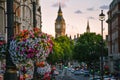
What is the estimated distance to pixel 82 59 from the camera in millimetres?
158625

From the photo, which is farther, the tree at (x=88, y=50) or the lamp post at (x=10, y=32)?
the tree at (x=88, y=50)

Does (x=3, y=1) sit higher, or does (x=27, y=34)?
(x=3, y=1)

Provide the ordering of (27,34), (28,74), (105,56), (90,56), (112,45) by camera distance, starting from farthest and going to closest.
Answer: (105,56) → (90,56) → (112,45) → (28,74) → (27,34)

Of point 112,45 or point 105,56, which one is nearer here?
point 112,45

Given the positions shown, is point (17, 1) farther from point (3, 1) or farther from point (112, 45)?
point (112, 45)

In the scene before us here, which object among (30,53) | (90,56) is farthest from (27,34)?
(90,56)

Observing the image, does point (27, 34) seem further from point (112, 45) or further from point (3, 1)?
point (112, 45)

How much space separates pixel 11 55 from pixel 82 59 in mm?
141010

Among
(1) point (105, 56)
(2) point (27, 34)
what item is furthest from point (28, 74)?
(1) point (105, 56)

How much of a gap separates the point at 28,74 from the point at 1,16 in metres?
48.2

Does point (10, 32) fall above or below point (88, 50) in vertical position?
above

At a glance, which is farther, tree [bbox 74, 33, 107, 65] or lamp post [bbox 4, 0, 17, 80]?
tree [bbox 74, 33, 107, 65]

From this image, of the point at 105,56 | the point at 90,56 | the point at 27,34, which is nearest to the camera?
the point at 27,34

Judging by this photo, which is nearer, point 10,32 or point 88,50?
point 10,32
